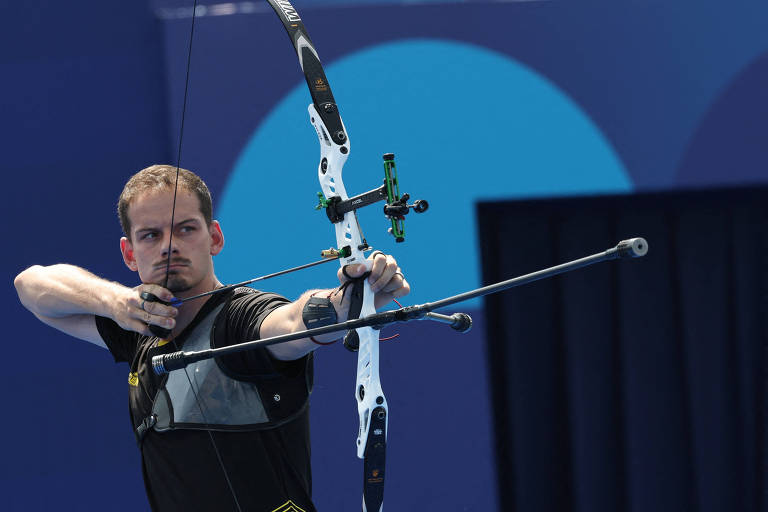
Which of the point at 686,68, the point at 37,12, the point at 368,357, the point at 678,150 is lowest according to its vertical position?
the point at 368,357

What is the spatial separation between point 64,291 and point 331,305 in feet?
2.73

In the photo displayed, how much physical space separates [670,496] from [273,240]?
1684 millimetres

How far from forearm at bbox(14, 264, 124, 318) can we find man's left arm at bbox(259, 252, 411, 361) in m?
0.43

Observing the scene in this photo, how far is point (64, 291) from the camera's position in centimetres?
206

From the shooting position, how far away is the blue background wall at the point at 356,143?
3062 mm

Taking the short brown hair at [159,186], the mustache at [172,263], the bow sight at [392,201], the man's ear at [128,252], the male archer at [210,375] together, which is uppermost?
the short brown hair at [159,186]

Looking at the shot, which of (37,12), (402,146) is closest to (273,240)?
(402,146)

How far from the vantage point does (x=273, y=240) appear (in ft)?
10.00

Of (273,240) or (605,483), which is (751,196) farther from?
(273,240)

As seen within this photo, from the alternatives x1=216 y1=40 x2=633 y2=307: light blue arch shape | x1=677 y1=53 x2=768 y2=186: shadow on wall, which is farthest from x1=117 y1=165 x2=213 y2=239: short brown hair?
x1=677 y1=53 x2=768 y2=186: shadow on wall

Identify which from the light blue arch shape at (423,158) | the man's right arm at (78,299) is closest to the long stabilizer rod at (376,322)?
the man's right arm at (78,299)

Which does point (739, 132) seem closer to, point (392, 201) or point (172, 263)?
point (392, 201)

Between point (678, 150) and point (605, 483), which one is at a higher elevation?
point (678, 150)

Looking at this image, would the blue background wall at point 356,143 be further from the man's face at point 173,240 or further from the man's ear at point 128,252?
the man's face at point 173,240
